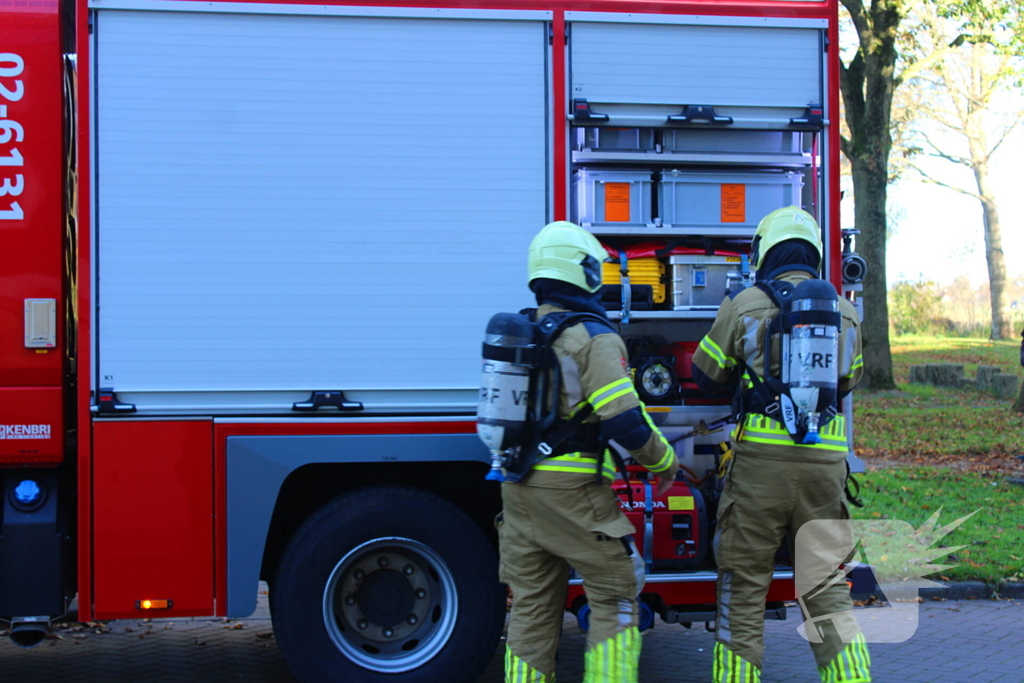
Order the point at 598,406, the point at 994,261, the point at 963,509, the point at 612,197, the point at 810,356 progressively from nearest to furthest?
the point at 598,406, the point at 810,356, the point at 612,197, the point at 963,509, the point at 994,261

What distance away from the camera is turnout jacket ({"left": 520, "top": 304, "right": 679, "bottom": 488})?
3.55m

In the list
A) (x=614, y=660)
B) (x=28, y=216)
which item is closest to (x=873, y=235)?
(x=614, y=660)

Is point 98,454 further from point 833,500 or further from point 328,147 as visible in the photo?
point 833,500

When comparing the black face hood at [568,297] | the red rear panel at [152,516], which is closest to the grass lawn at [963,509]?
the black face hood at [568,297]

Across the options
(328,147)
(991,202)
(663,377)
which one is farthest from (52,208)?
(991,202)

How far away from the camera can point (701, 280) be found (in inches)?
185

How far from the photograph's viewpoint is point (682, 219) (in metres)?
4.73

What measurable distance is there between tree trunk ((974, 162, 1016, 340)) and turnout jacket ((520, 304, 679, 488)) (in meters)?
30.6

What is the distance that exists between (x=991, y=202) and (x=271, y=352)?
33194 millimetres

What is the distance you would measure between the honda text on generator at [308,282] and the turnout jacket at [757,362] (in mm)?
433

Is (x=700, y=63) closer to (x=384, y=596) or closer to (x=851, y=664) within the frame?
(x=851, y=664)

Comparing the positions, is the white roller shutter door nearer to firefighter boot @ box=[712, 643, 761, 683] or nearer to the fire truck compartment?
the fire truck compartment

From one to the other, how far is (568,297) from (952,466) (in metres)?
8.90

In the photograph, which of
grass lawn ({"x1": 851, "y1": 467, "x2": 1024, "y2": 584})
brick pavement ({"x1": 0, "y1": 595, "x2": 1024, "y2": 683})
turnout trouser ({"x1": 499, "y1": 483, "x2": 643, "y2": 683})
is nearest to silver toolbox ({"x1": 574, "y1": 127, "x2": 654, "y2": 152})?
turnout trouser ({"x1": 499, "y1": 483, "x2": 643, "y2": 683})
